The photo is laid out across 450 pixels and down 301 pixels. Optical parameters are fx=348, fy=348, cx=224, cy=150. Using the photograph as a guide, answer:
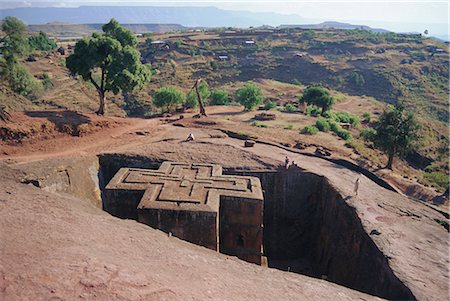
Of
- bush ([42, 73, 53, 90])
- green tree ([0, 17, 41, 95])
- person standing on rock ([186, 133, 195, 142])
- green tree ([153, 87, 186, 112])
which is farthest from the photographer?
bush ([42, 73, 53, 90])

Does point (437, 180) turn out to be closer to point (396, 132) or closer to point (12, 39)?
point (396, 132)

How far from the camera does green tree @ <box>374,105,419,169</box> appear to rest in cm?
2222

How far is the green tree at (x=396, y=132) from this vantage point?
22.2 m

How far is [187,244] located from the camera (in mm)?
10305

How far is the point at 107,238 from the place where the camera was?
9.22 m

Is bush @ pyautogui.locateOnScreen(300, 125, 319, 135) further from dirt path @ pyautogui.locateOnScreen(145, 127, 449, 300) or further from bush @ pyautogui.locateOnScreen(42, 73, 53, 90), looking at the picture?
bush @ pyautogui.locateOnScreen(42, 73, 53, 90)

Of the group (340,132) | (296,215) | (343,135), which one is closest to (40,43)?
(340,132)

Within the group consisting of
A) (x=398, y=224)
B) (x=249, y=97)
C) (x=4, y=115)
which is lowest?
(x=398, y=224)

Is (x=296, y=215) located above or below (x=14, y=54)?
below

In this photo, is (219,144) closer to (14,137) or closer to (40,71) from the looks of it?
(14,137)

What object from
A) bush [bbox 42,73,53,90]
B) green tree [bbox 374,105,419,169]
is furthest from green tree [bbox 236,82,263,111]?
bush [bbox 42,73,53,90]

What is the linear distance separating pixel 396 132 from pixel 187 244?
57.5 feet

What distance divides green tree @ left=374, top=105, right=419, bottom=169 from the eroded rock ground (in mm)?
5813

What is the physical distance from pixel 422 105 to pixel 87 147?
165ft
